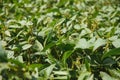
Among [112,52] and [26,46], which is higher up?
[26,46]

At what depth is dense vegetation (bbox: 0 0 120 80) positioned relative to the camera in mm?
1948

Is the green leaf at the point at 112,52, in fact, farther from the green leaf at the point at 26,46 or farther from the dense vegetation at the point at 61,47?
the green leaf at the point at 26,46

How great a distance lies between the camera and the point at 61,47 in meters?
2.27

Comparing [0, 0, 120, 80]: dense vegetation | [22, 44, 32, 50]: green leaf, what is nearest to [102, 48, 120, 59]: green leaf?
[0, 0, 120, 80]: dense vegetation

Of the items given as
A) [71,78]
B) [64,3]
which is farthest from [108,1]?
[71,78]

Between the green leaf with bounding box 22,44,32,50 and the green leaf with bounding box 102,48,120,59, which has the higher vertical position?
the green leaf with bounding box 22,44,32,50

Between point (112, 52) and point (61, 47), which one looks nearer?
point (112, 52)

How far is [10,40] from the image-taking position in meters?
2.46

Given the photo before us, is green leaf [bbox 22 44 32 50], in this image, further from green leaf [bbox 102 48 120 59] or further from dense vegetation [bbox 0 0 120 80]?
green leaf [bbox 102 48 120 59]

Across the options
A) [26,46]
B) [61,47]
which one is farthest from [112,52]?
[26,46]

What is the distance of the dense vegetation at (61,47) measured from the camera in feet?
6.39

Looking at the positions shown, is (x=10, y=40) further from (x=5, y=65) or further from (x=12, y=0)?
(x=12, y=0)

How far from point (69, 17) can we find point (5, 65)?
1.71 metres

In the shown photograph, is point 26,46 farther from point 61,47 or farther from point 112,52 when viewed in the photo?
point 112,52
